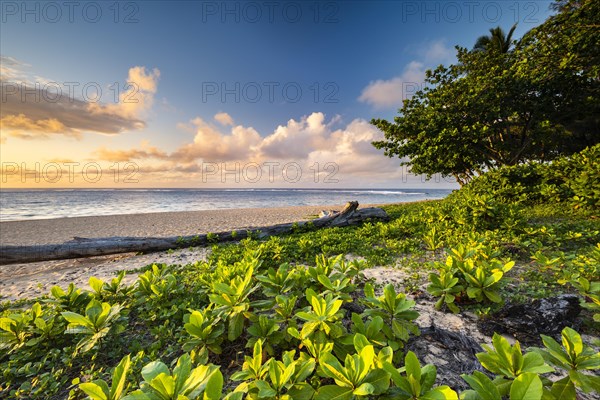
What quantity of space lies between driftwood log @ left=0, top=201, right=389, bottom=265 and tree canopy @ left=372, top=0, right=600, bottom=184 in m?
8.23

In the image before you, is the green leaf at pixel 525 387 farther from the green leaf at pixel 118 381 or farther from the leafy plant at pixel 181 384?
the green leaf at pixel 118 381

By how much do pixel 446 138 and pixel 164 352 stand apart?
16060 mm

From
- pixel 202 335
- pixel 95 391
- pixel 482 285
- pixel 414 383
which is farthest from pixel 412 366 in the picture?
pixel 482 285

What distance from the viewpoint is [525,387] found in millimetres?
1137

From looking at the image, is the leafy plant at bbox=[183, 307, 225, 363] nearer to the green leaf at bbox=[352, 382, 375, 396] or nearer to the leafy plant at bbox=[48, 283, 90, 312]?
the green leaf at bbox=[352, 382, 375, 396]

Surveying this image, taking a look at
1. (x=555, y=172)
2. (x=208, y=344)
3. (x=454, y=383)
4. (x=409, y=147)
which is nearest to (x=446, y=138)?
(x=409, y=147)

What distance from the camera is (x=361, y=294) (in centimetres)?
346

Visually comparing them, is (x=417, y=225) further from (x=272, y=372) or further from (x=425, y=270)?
(x=272, y=372)

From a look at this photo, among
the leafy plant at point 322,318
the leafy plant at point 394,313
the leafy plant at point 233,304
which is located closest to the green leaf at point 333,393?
the leafy plant at point 322,318

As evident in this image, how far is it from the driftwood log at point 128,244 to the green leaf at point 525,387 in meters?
7.74

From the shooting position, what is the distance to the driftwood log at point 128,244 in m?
6.32

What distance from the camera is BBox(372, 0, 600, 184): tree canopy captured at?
41.1ft

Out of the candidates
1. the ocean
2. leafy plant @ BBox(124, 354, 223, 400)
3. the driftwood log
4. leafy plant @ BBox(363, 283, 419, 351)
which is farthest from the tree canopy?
the ocean

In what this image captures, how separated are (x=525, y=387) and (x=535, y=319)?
214 cm
